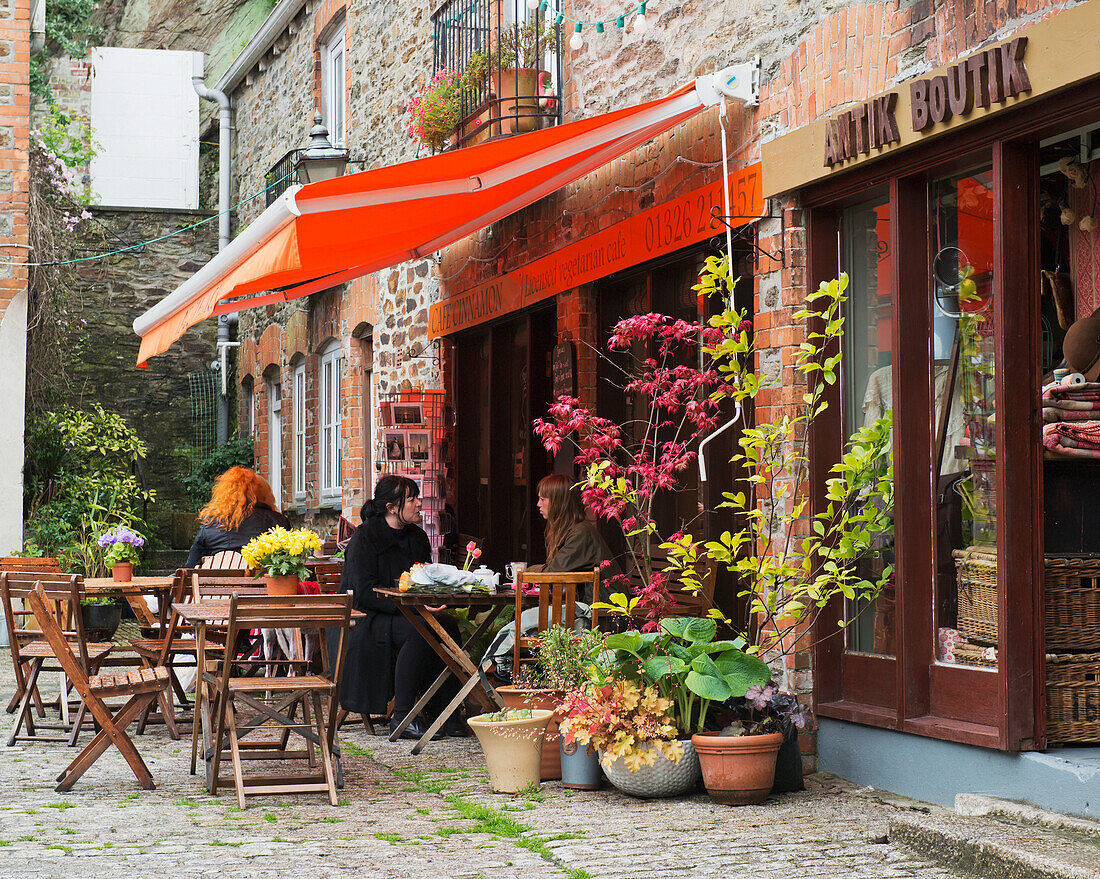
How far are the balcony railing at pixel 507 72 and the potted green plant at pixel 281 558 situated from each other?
2.98 metres

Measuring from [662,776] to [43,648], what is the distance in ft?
10.7

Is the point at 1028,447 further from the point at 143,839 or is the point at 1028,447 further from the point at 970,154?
the point at 143,839

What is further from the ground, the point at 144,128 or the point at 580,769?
the point at 144,128

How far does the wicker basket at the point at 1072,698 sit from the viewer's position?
4547 millimetres

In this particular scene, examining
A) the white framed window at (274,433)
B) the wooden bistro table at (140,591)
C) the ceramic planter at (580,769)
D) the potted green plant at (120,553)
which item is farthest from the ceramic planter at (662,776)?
the white framed window at (274,433)

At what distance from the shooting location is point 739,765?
191 inches

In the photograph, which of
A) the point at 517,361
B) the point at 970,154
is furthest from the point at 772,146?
the point at 517,361

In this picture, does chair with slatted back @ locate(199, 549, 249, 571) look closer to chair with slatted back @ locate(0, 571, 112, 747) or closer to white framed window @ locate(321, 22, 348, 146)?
chair with slatted back @ locate(0, 571, 112, 747)

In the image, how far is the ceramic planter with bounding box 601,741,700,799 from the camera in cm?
498

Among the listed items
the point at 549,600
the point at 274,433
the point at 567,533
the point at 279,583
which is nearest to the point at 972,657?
the point at 549,600

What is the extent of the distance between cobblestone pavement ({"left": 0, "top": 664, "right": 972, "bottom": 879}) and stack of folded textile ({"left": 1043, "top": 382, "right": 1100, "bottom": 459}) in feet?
4.61

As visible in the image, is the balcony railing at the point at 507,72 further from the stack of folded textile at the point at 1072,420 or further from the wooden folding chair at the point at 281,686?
the stack of folded textile at the point at 1072,420

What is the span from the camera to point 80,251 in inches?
646

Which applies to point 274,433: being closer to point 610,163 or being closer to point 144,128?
point 144,128
